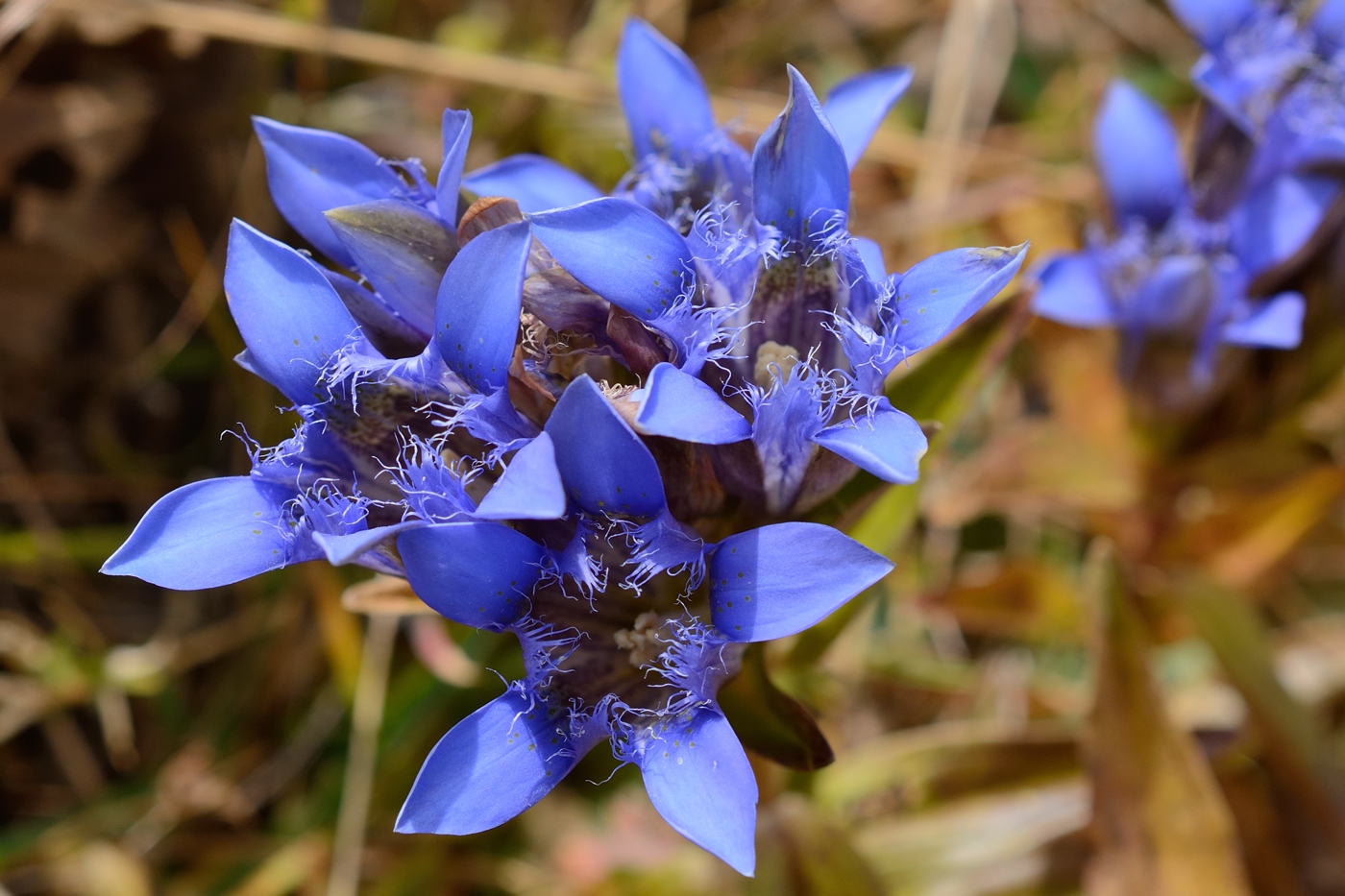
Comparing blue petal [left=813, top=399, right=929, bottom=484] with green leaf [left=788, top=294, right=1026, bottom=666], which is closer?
blue petal [left=813, top=399, right=929, bottom=484]

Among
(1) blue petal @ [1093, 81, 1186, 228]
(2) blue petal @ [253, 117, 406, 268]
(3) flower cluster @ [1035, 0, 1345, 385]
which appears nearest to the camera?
(2) blue petal @ [253, 117, 406, 268]

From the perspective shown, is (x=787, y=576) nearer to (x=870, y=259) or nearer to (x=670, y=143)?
(x=870, y=259)

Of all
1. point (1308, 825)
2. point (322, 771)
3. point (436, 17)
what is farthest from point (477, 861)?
point (436, 17)

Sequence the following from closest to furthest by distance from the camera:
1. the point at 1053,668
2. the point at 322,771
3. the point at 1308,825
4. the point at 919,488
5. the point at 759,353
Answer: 1. the point at 759,353
2. the point at 919,488
3. the point at 1308,825
4. the point at 322,771
5. the point at 1053,668

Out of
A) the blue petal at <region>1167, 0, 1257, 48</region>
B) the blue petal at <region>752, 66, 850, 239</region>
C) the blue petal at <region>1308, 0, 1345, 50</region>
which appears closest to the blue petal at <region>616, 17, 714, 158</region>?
the blue petal at <region>752, 66, 850, 239</region>

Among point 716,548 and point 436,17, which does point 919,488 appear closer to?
point 716,548

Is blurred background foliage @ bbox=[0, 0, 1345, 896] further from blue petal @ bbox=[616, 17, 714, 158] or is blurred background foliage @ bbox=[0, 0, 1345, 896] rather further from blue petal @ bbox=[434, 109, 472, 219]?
blue petal @ bbox=[434, 109, 472, 219]

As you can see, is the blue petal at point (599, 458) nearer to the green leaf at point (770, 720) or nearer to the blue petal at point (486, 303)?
the blue petal at point (486, 303)

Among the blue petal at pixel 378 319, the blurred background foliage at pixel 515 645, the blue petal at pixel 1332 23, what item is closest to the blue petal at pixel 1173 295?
the blurred background foliage at pixel 515 645

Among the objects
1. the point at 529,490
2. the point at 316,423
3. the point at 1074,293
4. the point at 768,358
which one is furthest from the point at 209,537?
the point at 1074,293
